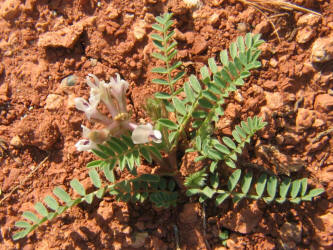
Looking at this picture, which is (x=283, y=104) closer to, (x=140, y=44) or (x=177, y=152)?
(x=177, y=152)

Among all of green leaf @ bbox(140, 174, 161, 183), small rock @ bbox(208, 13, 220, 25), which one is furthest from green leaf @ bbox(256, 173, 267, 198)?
small rock @ bbox(208, 13, 220, 25)

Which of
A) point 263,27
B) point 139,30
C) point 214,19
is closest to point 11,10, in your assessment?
point 139,30

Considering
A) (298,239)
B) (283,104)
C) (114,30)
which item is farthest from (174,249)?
(114,30)

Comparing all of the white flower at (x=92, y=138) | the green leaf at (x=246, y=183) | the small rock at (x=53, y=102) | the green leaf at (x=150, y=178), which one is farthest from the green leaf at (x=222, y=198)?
the small rock at (x=53, y=102)

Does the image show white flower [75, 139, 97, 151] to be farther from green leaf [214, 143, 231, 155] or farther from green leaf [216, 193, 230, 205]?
green leaf [216, 193, 230, 205]

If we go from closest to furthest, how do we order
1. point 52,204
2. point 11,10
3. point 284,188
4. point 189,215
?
point 52,204, point 284,188, point 189,215, point 11,10

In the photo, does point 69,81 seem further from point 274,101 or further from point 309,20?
point 309,20
